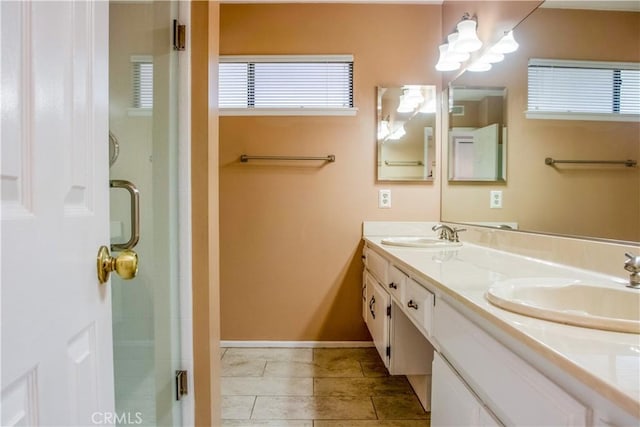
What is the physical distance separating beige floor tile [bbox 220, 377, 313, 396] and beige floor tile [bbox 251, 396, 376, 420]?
2.1 inches

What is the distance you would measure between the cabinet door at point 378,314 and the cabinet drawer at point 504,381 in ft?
2.51

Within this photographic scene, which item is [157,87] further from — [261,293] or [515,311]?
[261,293]

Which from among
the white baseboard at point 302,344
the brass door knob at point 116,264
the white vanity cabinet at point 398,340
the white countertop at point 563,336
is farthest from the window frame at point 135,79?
the white baseboard at point 302,344

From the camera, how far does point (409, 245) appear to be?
179 cm

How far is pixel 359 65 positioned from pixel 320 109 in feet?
1.41

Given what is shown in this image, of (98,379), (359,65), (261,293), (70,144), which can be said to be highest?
(359,65)

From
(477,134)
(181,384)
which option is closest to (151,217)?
(181,384)

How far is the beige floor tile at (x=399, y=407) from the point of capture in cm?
159

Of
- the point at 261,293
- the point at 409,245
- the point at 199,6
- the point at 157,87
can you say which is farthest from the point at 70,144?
the point at 261,293

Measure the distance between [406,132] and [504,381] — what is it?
→ 6.42 ft

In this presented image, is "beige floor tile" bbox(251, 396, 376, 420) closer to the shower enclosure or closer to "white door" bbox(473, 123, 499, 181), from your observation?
the shower enclosure

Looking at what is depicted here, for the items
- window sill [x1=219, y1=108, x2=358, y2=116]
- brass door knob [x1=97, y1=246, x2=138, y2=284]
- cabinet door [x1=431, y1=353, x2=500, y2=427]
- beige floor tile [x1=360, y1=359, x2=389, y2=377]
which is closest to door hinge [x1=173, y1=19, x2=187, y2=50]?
brass door knob [x1=97, y1=246, x2=138, y2=284]

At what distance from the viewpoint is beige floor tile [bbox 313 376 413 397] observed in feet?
5.84

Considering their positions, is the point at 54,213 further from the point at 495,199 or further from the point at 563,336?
the point at 495,199
